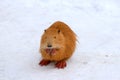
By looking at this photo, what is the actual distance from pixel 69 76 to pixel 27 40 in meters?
1.09

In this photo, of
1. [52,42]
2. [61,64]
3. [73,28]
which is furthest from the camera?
[73,28]

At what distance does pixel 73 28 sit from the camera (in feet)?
16.7

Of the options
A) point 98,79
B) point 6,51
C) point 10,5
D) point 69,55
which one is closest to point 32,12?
point 10,5

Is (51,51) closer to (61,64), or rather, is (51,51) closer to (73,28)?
(61,64)

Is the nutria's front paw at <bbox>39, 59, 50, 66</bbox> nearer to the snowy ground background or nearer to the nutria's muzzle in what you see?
the snowy ground background

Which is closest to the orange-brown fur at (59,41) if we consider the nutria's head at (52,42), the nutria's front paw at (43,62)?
the nutria's head at (52,42)

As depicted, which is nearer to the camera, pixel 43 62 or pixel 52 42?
pixel 52 42

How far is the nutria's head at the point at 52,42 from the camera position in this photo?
388 cm

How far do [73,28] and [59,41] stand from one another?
1.18 m

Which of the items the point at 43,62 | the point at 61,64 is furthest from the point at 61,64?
the point at 43,62

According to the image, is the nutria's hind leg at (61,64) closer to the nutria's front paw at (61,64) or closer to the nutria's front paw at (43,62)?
the nutria's front paw at (61,64)

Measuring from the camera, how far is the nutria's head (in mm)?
3881

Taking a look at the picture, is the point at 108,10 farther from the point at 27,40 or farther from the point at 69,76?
the point at 69,76

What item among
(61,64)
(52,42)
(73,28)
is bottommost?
(61,64)
